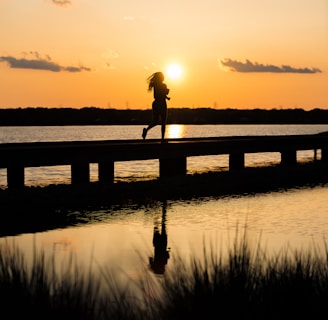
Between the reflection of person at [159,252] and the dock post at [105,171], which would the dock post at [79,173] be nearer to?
the dock post at [105,171]

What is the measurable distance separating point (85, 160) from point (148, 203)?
4375 millimetres

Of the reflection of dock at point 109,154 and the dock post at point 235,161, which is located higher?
the reflection of dock at point 109,154

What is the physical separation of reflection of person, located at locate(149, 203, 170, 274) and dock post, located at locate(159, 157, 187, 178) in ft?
34.4

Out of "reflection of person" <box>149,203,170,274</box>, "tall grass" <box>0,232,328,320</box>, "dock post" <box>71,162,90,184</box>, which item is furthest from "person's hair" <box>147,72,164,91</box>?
"tall grass" <box>0,232,328,320</box>

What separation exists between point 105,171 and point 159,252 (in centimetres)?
1201

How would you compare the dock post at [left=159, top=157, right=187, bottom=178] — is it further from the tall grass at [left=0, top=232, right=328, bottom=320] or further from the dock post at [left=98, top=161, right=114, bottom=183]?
the tall grass at [left=0, top=232, right=328, bottom=320]

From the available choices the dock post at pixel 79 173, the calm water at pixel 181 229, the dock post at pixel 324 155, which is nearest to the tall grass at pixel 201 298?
the calm water at pixel 181 229

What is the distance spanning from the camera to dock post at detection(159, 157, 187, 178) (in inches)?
936

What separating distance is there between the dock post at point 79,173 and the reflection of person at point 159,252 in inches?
325

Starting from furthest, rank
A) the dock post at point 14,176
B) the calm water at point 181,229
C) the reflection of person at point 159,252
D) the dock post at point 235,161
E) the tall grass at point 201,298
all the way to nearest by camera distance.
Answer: the dock post at point 235,161
the dock post at point 14,176
the calm water at point 181,229
the reflection of person at point 159,252
the tall grass at point 201,298

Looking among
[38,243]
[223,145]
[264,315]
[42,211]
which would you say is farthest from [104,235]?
[223,145]

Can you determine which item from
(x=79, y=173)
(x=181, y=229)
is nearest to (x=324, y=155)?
(x=79, y=173)

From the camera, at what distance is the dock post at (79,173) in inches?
837

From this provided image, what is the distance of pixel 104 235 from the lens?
1213 cm
